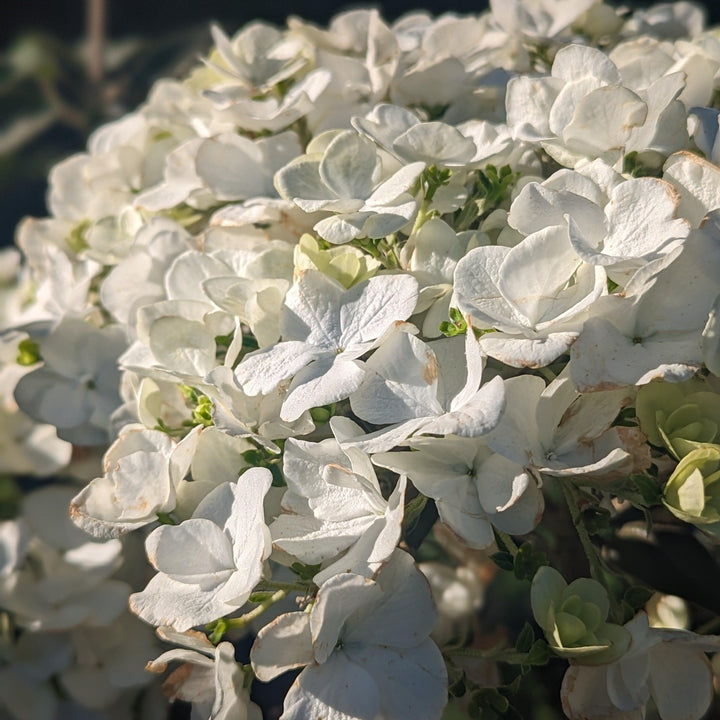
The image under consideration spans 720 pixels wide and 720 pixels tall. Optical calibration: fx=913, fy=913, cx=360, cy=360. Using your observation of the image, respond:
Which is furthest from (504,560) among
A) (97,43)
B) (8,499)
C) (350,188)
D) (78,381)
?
(97,43)

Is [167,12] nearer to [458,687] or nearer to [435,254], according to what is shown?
[435,254]

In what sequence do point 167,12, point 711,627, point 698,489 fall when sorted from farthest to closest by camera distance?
point 167,12, point 711,627, point 698,489

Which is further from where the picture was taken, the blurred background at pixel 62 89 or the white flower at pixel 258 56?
the blurred background at pixel 62 89

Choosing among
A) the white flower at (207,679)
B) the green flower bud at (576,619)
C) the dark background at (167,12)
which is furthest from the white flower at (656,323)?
the dark background at (167,12)

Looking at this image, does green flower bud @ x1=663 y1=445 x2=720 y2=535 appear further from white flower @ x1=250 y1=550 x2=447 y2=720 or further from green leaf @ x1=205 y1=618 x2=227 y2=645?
green leaf @ x1=205 y1=618 x2=227 y2=645

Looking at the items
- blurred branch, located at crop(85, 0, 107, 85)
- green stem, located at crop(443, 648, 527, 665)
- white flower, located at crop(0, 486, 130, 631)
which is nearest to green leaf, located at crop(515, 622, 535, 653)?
green stem, located at crop(443, 648, 527, 665)

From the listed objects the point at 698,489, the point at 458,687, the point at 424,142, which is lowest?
the point at 458,687

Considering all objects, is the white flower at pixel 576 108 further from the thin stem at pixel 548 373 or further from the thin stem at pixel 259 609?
the thin stem at pixel 259 609

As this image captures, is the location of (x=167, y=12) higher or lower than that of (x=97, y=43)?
lower
